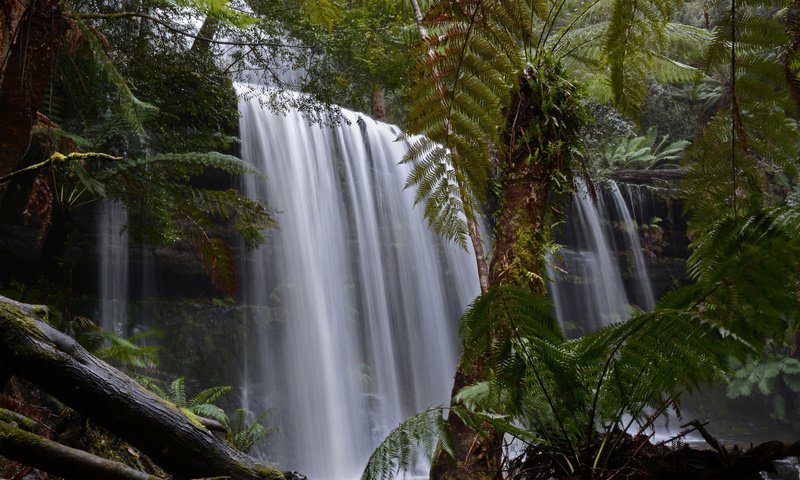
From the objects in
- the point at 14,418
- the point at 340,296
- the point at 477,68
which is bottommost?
the point at 14,418

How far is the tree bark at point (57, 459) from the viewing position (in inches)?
50.4

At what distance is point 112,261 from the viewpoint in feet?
28.1

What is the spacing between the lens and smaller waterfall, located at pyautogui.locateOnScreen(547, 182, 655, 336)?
1312 centimetres

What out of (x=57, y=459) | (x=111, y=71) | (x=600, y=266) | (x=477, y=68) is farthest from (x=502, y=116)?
(x=600, y=266)

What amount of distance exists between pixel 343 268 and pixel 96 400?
28.9 feet

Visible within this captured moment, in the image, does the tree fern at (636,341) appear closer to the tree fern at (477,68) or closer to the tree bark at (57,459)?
the tree fern at (477,68)

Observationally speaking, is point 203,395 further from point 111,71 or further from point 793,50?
point 793,50

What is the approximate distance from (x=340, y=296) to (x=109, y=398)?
28.8 feet

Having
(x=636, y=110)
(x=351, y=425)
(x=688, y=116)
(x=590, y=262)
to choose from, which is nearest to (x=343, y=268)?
(x=351, y=425)

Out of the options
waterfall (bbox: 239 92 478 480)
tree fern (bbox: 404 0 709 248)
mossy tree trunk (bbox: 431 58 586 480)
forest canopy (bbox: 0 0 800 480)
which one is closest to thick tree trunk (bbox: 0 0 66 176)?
forest canopy (bbox: 0 0 800 480)

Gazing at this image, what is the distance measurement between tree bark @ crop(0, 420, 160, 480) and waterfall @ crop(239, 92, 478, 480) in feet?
25.3

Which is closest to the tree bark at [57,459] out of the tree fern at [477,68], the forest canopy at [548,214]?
the forest canopy at [548,214]

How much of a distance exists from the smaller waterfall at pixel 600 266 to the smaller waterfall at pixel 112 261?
8.94m

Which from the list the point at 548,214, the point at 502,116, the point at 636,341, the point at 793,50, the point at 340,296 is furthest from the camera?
the point at 340,296
